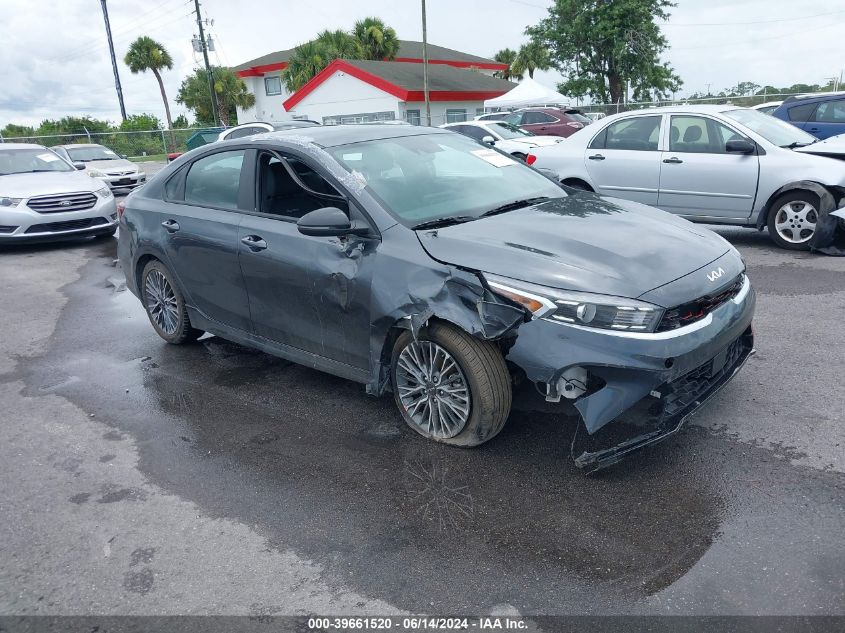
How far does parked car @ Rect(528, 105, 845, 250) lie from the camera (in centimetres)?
779

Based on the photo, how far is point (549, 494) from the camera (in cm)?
340

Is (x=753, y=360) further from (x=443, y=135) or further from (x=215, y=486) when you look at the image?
(x=215, y=486)

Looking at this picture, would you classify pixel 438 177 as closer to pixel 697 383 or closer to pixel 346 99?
pixel 697 383

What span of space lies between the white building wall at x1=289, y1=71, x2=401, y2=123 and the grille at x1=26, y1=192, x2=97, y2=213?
84.7ft

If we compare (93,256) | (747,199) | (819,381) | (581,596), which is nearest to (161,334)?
(581,596)

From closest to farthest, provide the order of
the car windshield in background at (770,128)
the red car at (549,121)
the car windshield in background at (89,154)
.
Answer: the car windshield in background at (770,128), the car windshield in background at (89,154), the red car at (549,121)

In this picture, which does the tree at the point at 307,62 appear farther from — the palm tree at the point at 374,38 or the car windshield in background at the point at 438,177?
the car windshield in background at the point at 438,177

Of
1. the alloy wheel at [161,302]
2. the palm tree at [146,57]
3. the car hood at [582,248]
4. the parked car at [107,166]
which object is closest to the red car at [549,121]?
the parked car at [107,166]

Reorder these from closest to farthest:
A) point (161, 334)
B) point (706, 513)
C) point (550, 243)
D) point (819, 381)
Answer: point (706, 513)
point (550, 243)
point (819, 381)
point (161, 334)

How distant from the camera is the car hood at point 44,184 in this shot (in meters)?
10.9

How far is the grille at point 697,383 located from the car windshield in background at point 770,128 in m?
5.40

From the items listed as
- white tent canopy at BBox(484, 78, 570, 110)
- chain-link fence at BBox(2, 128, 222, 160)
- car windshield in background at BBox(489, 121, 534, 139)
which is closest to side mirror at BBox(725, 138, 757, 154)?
car windshield in background at BBox(489, 121, 534, 139)

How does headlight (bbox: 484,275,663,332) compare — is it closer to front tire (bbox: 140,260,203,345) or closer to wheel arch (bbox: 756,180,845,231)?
front tire (bbox: 140,260,203,345)

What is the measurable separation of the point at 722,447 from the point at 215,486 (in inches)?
105
